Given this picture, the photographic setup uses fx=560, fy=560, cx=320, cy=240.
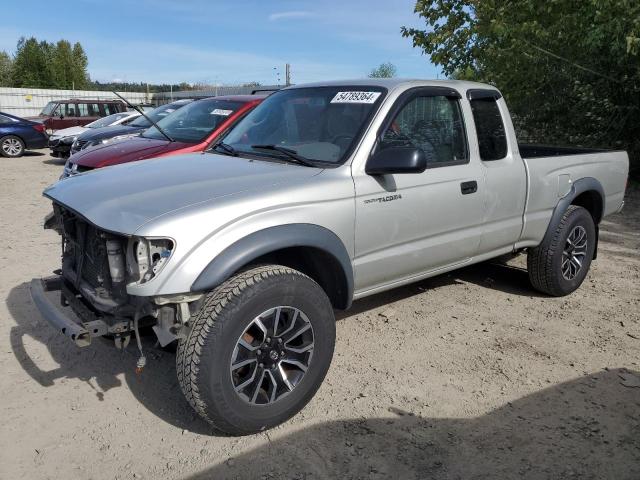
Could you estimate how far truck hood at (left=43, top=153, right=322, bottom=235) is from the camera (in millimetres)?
2836

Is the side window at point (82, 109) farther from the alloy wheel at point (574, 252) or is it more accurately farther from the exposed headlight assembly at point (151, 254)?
the exposed headlight assembly at point (151, 254)

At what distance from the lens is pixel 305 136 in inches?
151

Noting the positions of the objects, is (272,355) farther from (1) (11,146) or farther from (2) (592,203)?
(1) (11,146)

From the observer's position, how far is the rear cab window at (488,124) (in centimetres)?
432

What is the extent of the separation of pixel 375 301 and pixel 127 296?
102 inches

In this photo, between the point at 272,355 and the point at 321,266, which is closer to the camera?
the point at 272,355

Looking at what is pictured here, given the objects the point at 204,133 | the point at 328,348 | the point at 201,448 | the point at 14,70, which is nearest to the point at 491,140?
the point at 328,348

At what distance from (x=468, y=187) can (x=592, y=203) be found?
2.10 m

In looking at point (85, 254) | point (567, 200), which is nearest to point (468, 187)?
point (567, 200)

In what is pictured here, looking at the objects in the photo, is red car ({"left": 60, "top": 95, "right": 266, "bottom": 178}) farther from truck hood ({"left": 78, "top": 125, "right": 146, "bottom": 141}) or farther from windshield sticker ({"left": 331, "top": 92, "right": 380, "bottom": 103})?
windshield sticker ({"left": 331, "top": 92, "right": 380, "bottom": 103})

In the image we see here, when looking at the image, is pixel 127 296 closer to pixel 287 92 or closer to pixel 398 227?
pixel 398 227

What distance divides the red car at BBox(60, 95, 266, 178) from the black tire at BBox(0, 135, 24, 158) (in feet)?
35.5

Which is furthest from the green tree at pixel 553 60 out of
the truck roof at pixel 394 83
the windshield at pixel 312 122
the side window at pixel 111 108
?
the side window at pixel 111 108

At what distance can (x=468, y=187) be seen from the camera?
13.3 ft
